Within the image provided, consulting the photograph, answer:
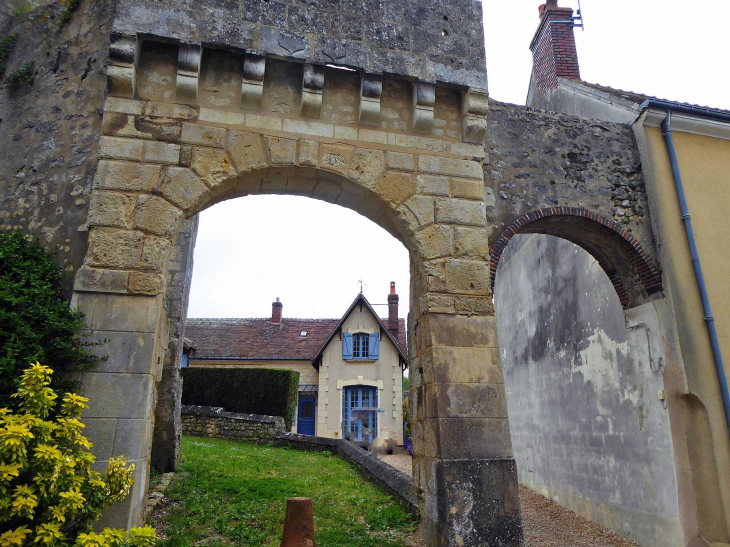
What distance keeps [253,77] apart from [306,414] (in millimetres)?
15395

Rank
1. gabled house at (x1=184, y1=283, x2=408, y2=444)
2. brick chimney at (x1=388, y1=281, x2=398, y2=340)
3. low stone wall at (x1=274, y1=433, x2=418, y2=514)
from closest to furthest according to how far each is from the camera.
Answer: low stone wall at (x1=274, y1=433, x2=418, y2=514) → gabled house at (x1=184, y1=283, x2=408, y2=444) → brick chimney at (x1=388, y1=281, x2=398, y2=340)

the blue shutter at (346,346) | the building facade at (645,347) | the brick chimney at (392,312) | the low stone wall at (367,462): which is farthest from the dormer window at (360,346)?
the building facade at (645,347)

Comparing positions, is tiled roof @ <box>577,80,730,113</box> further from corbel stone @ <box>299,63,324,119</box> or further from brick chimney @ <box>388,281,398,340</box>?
brick chimney @ <box>388,281,398,340</box>

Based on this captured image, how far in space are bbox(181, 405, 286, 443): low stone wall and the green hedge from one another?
1558mm

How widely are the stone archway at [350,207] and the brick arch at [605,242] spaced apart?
4.04 feet

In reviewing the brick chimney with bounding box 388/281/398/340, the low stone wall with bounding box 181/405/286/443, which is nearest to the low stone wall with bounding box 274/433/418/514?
the low stone wall with bounding box 181/405/286/443

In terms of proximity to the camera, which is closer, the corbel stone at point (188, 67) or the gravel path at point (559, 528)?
the corbel stone at point (188, 67)

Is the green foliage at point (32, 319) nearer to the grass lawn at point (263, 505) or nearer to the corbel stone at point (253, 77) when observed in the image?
the grass lawn at point (263, 505)

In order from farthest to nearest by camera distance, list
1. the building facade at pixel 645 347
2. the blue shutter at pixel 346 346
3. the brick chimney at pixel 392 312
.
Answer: the brick chimney at pixel 392 312, the blue shutter at pixel 346 346, the building facade at pixel 645 347

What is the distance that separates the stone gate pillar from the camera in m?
3.67

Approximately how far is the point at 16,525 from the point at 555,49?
8993 mm

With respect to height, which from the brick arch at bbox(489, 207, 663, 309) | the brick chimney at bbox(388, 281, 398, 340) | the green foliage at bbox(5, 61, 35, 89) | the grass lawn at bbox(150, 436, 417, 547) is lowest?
the grass lawn at bbox(150, 436, 417, 547)

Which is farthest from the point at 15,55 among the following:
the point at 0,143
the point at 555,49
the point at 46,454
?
the point at 555,49

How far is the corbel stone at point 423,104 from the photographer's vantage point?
4.56 meters
